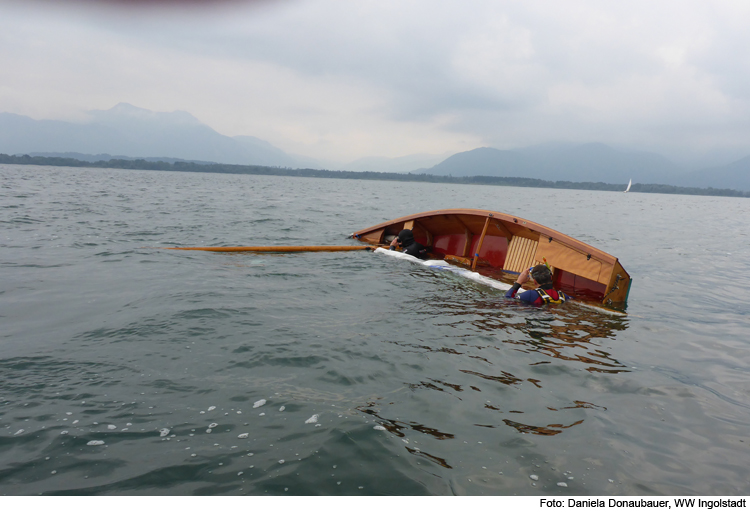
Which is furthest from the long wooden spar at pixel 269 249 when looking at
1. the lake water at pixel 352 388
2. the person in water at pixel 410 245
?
the lake water at pixel 352 388

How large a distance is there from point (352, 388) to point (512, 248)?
26.4 feet

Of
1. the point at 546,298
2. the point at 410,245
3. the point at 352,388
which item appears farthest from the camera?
the point at 410,245

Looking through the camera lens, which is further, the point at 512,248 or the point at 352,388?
the point at 512,248

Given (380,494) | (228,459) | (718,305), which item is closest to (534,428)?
(380,494)

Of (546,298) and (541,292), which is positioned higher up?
(541,292)

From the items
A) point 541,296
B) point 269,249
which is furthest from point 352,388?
point 269,249

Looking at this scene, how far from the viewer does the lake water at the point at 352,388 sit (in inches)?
136

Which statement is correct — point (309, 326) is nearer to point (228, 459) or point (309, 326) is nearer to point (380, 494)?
point (228, 459)

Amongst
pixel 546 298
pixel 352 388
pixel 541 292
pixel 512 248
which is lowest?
pixel 352 388

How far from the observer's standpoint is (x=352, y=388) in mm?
4957

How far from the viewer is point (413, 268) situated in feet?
38.9

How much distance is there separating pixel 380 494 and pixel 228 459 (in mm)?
1323

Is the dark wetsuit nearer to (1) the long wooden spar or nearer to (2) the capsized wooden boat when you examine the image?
(2) the capsized wooden boat

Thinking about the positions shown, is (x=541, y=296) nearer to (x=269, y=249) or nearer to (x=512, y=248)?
(x=512, y=248)
